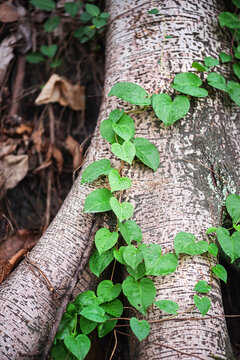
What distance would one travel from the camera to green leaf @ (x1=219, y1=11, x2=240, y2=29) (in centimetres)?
168

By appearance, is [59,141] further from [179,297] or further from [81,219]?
[179,297]

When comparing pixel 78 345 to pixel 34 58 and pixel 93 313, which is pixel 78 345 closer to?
pixel 93 313

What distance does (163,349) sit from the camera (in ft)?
3.79

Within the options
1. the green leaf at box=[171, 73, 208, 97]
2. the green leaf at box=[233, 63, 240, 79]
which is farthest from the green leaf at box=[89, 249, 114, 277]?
the green leaf at box=[233, 63, 240, 79]

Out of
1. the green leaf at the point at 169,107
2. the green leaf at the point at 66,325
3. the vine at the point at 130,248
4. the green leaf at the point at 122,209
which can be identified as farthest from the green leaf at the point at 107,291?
the green leaf at the point at 169,107

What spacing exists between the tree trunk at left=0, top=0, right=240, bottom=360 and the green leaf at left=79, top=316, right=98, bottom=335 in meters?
0.15

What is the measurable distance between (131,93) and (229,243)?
0.79 metres

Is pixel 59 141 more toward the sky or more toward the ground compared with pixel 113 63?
more toward the ground

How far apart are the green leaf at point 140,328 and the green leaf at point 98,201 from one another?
1.48ft

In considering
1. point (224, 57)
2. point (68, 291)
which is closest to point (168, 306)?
point (68, 291)

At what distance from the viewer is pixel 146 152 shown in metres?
1.42

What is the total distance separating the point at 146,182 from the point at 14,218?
1238 mm

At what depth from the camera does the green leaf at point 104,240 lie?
1264 mm

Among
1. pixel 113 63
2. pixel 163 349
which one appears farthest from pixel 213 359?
pixel 113 63
